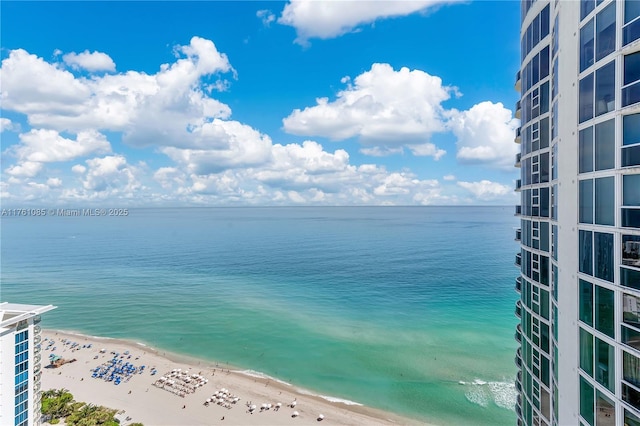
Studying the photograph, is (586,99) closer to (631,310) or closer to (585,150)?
(585,150)

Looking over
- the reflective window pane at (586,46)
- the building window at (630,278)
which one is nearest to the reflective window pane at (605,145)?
the reflective window pane at (586,46)

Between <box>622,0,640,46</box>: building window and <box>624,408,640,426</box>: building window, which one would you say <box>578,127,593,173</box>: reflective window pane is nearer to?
<box>622,0,640,46</box>: building window

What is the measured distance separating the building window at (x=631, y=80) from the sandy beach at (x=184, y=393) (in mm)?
39798

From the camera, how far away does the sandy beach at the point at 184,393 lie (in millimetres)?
38500

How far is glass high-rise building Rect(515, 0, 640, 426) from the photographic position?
344 inches

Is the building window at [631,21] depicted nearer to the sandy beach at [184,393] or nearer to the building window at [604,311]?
the building window at [604,311]

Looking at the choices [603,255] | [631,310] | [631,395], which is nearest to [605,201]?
[603,255]

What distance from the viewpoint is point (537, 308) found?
16.8 m

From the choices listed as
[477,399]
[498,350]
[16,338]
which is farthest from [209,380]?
[498,350]

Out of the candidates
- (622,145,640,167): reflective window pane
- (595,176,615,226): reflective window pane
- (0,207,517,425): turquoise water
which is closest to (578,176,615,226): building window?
(595,176,615,226): reflective window pane

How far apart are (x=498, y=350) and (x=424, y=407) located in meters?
19.4

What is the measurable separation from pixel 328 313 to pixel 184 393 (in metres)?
33.6

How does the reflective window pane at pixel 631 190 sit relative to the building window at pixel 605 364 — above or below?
above

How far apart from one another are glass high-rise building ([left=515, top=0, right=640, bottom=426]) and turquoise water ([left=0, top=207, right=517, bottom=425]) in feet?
107
